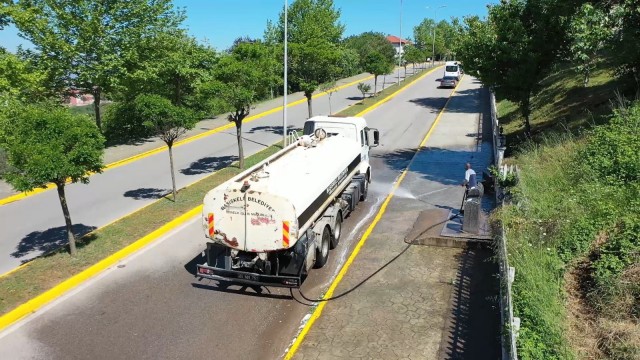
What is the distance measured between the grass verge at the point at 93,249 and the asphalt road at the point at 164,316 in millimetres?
680

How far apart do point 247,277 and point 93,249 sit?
4961 mm

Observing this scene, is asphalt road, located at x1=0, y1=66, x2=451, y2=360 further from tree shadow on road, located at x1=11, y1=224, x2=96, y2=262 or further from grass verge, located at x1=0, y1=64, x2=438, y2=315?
tree shadow on road, located at x1=11, y1=224, x2=96, y2=262

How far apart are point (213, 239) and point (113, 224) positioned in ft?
18.7

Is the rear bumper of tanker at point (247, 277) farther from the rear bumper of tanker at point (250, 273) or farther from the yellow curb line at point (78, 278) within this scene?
the yellow curb line at point (78, 278)

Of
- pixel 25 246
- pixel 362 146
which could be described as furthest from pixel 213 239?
pixel 362 146

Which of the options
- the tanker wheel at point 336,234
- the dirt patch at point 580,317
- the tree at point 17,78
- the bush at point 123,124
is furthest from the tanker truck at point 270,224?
the bush at point 123,124

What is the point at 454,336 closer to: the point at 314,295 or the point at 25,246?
the point at 314,295

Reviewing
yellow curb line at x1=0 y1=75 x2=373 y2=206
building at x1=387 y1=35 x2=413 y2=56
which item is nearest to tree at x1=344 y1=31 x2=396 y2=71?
building at x1=387 y1=35 x2=413 y2=56

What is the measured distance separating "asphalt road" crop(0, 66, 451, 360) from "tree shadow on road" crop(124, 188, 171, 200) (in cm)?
453

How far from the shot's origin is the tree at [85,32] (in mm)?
21516

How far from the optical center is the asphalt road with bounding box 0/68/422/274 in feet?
43.2

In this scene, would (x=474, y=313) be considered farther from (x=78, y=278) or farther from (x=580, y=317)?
(x=78, y=278)

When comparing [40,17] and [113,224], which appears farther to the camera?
[40,17]

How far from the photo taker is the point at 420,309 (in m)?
9.33
